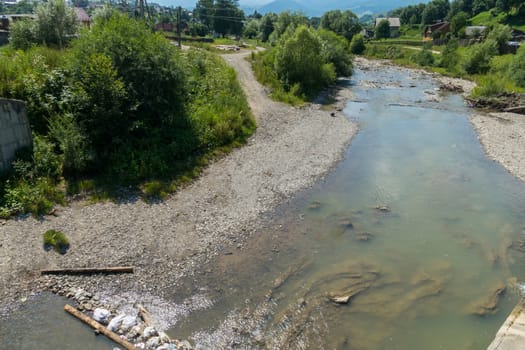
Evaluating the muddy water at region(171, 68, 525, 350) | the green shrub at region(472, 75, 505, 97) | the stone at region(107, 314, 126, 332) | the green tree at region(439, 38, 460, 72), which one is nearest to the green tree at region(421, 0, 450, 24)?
the green tree at region(439, 38, 460, 72)

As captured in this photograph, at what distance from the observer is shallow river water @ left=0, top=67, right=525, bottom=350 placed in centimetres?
1155

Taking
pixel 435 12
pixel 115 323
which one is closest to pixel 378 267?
pixel 115 323

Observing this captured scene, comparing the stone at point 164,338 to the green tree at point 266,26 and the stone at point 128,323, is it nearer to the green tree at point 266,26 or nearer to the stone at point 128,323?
the stone at point 128,323

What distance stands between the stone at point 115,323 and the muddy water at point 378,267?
1.76 meters

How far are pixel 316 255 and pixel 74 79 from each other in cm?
1611

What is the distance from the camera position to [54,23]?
3372 cm

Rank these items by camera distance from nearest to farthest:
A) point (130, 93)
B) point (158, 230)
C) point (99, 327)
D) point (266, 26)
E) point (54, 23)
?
point (99, 327) < point (158, 230) < point (130, 93) < point (54, 23) < point (266, 26)

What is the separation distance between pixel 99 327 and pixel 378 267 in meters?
10.5

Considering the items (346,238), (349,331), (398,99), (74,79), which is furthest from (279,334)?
(398,99)

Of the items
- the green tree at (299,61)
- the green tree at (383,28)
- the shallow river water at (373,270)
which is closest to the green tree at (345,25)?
the green tree at (383,28)

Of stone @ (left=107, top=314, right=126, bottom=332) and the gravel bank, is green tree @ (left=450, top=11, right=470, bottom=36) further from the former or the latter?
stone @ (left=107, top=314, right=126, bottom=332)

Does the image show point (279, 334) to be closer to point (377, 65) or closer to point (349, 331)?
point (349, 331)

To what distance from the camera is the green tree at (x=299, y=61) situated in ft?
146

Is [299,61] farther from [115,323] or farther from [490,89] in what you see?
[115,323]
